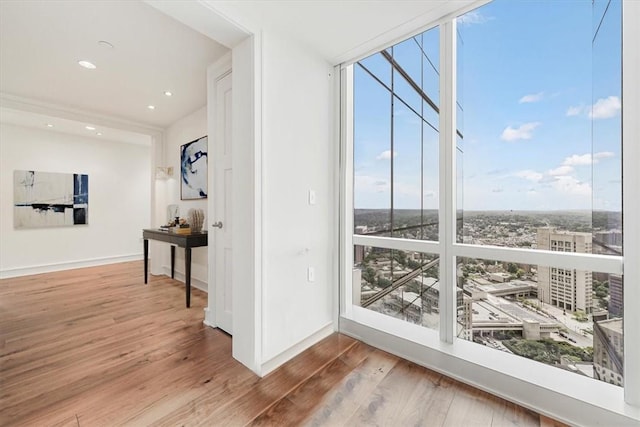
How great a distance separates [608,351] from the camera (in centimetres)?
137

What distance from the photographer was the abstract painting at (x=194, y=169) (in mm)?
3555

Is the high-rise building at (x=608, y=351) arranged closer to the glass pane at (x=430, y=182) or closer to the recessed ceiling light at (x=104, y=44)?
the glass pane at (x=430, y=182)

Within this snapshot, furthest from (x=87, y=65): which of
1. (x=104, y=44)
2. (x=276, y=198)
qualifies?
(x=276, y=198)

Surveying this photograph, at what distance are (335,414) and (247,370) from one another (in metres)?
0.68

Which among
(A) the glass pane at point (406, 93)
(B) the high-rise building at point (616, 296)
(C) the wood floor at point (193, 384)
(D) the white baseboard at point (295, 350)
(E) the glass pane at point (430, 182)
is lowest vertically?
(C) the wood floor at point (193, 384)

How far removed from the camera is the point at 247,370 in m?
1.79

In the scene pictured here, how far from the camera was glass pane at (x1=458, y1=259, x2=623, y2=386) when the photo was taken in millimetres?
1369

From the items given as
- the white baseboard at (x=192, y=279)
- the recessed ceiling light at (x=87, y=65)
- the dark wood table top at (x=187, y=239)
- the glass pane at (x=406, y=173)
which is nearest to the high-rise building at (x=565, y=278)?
the glass pane at (x=406, y=173)

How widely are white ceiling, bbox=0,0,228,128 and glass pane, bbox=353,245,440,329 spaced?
7.50 feet

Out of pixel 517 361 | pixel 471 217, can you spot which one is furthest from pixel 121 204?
pixel 517 361

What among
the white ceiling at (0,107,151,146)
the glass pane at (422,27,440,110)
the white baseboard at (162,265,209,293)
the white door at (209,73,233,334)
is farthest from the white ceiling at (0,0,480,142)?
the white baseboard at (162,265,209,293)

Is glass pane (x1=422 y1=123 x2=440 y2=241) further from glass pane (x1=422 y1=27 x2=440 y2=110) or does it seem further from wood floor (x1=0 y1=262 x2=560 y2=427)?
wood floor (x1=0 y1=262 x2=560 y2=427)

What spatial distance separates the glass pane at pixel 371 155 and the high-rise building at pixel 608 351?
1.32 m

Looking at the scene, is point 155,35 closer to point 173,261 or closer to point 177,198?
point 177,198
